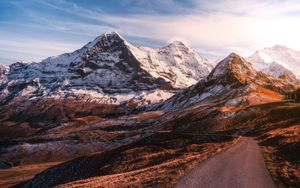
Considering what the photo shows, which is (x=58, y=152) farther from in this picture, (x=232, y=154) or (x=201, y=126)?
(x=232, y=154)

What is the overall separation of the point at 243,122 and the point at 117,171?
208ft

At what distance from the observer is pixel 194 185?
32.4 m

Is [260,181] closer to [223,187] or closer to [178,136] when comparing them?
[223,187]

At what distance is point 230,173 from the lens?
3600cm

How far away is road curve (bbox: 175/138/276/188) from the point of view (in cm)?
3206

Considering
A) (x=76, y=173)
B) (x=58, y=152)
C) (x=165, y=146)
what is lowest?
(x=58, y=152)

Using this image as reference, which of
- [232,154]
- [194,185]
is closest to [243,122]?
[232,154]

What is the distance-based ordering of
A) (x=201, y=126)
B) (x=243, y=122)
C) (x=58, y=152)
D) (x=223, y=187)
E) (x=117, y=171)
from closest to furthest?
(x=223, y=187), (x=117, y=171), (x=243, y=122), (x=201, y=126), (x=58, y=152)

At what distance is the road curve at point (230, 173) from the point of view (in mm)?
32062

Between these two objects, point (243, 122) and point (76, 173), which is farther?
point (243, 122)

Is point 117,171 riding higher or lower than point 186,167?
lower

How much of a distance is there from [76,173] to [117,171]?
66.4 feet

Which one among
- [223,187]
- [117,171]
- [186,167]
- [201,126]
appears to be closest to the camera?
[223,187]

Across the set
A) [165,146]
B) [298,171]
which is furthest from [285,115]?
[298,171]
